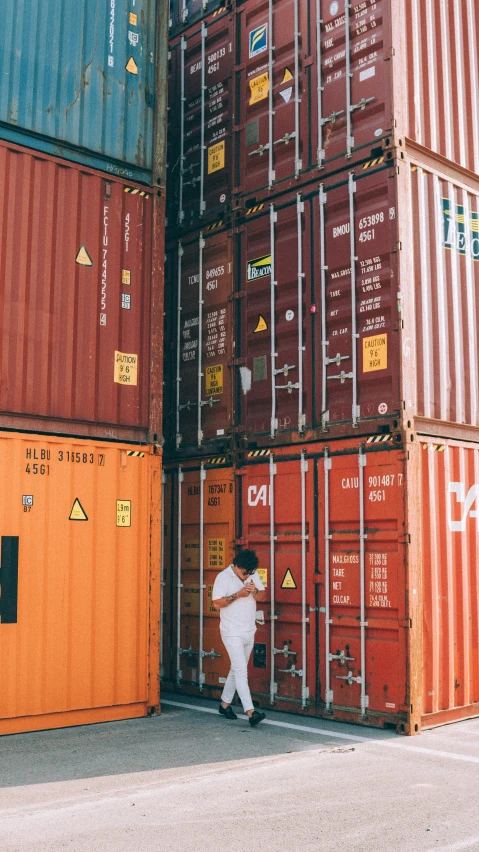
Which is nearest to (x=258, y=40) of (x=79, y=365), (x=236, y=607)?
(x=79, y=365)

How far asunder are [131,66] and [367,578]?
614 centimetres

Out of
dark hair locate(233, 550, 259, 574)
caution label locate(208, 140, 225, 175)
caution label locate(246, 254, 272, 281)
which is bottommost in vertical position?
dark hair locate(233, 550, 259, 574)

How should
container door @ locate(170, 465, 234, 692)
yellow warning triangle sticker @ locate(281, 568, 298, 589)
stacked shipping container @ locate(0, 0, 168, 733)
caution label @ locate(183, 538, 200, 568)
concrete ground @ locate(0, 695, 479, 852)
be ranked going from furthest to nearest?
caution label @ locate(183, 538, 200, 568) → container door @ locate(170, 465, 234, 692) → yellow warning triangle sticker @ locate(281, 568, 298, 589) → stacked shipping container @ locate(0, 0, 168, 733) → concrete ground @ locate(0, 695, 479, 852)

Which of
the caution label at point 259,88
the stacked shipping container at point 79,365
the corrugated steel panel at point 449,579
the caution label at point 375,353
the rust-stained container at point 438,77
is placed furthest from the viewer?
the caution label at point 259,88

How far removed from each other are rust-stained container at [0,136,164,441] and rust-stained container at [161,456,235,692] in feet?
4.71

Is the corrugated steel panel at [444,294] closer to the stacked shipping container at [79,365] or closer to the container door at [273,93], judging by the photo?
the container door at [273,93]

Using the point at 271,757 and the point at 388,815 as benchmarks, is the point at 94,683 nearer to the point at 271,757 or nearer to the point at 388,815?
the point at 271,757

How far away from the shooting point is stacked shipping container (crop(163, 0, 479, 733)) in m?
8.67

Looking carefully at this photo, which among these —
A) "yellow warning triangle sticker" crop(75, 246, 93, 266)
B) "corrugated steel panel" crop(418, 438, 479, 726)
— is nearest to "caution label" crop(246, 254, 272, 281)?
"yellow warning triangle sticker" crop(75, 246, 93, 266)

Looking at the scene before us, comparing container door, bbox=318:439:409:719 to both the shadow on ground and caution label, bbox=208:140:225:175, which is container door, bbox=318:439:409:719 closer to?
the shadow on ground

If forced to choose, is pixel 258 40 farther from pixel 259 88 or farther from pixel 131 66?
pixel 131 66

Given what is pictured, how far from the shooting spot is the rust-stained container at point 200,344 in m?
10.7

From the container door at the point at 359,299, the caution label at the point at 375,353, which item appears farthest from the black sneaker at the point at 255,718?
the caution label at the point at 375,353

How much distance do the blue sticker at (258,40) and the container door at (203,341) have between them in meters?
2.24
